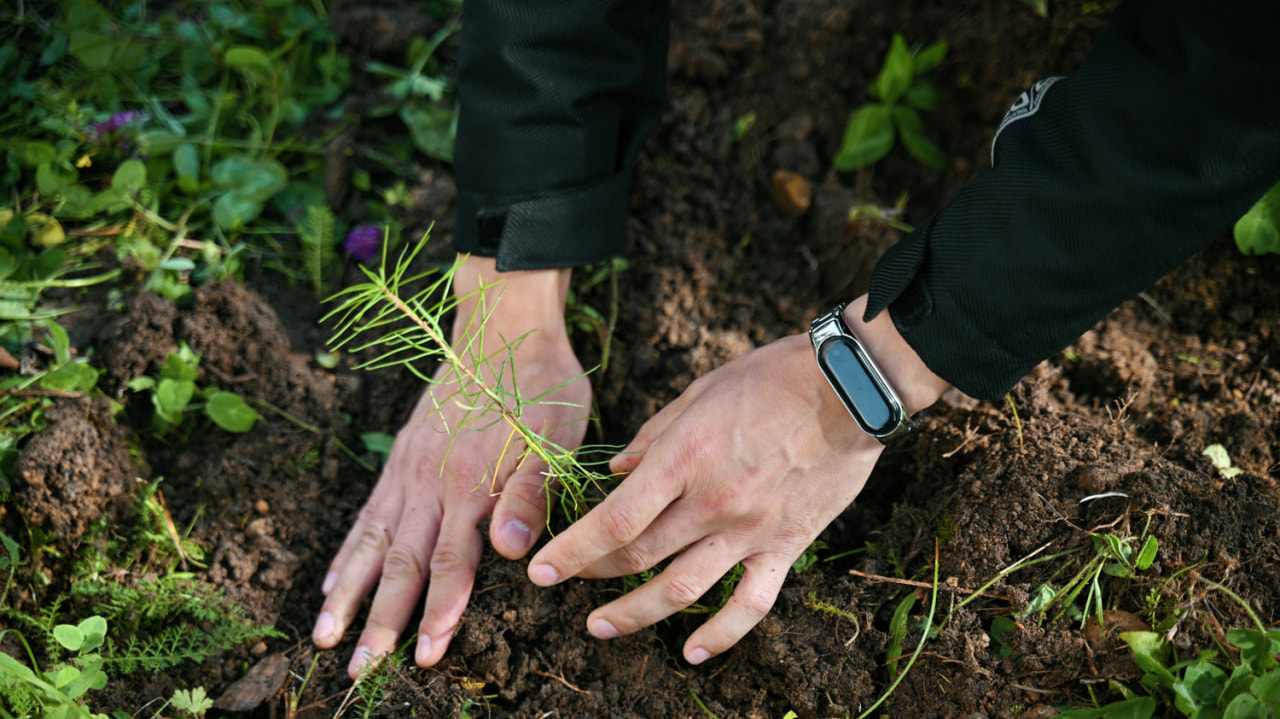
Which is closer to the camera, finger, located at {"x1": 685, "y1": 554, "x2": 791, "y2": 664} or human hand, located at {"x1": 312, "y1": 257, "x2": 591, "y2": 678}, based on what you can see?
finger, located at {"x1": 685, "y1": 554, "x2": 791, "y2": 664}

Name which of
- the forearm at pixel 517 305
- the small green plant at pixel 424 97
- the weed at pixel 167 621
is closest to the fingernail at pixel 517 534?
the forearm at pixel 517 305

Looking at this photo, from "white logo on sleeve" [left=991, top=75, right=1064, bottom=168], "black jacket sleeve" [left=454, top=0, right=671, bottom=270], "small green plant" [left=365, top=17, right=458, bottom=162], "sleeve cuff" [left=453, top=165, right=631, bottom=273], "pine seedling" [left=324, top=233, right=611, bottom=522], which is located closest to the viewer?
"pine seedling" [left=324, top=233, right=611, bottom=522]

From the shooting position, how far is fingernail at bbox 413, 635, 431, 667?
65.3 inches

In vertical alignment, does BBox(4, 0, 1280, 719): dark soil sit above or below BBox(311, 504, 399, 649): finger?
above

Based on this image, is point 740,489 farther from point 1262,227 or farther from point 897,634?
point 1262,227

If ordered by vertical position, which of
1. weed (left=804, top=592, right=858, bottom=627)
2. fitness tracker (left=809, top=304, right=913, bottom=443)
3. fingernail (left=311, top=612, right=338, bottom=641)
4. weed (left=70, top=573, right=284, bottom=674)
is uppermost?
fitness tracker (left=809, top=304, right=913, bottom=443)

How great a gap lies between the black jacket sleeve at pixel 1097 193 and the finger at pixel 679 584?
568 mm

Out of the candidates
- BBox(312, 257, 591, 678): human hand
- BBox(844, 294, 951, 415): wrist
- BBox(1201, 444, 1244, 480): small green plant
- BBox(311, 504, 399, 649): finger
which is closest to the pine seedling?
BBox(312, 257, 591, 678): human hand

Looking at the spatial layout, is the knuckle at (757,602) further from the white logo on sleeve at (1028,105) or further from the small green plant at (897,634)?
the white logo on sleeve at (1028,105)

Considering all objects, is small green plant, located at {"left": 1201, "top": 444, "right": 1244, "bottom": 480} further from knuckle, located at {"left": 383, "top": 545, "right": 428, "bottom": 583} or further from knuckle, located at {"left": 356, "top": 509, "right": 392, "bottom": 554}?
knuckle, located at {"left": 356, "top": 509, "right": 392, "bottom": 554}

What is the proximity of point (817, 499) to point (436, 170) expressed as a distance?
1.71 metres

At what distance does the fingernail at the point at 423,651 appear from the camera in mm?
1659

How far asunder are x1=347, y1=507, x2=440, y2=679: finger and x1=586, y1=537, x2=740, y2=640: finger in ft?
1.80

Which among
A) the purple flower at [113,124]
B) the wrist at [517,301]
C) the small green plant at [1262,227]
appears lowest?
the purple flower at [113,124]
